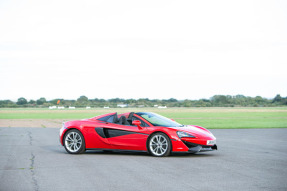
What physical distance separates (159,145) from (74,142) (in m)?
2.49

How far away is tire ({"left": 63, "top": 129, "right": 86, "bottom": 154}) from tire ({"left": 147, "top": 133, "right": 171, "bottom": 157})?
6.46 ft

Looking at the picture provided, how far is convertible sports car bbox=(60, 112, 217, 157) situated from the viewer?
1077 cm

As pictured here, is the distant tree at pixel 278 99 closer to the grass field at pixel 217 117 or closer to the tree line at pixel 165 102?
the tree line at pixel 165 102

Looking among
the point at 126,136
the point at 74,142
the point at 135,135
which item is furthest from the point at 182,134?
the point at 74,142

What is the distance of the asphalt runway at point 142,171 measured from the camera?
686cm

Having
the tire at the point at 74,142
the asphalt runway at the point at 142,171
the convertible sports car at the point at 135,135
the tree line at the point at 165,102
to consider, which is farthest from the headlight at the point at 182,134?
the tree line at the point at 165,102

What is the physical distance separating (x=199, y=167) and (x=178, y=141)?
1758mm

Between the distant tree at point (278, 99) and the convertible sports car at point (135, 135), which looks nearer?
the convertible sports car at point (135, 135)

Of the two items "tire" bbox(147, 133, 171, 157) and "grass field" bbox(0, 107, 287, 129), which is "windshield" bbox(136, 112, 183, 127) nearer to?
"tire" bbox(147, 133, 171, 157)

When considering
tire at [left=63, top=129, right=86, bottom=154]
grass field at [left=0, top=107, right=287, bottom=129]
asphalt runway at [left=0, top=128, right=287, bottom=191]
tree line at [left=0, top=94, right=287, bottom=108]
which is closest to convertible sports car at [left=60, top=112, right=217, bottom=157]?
tire at [left=63, top=129, right=86, bottom=154]

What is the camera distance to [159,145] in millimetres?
10938

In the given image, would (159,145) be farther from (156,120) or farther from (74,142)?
(74,142)

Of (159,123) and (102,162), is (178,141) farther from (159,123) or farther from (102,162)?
(102,162)

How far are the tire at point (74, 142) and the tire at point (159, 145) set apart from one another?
1968 mm
